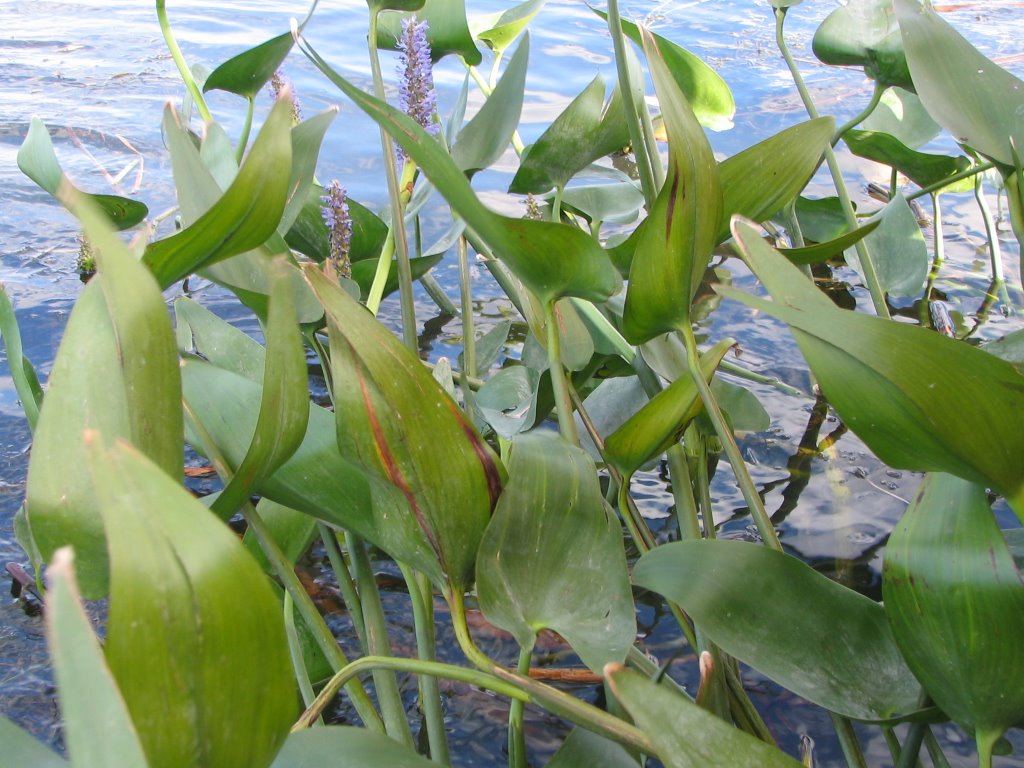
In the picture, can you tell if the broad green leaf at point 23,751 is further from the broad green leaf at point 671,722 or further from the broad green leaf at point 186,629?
the broad green leaf at point 671,722

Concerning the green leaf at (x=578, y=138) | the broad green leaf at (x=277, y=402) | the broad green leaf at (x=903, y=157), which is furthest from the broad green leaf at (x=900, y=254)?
the broad green leaf at (x=277, y=402)

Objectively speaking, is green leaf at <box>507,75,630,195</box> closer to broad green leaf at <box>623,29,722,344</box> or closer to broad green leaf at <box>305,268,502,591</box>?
broad green leaf at <box>623,29,722,344</box>

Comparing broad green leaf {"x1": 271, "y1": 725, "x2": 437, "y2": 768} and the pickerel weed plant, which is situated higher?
the pickerel weed plant

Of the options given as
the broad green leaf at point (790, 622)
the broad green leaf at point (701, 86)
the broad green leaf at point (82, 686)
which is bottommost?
the broad green leaf at point (790, 622)

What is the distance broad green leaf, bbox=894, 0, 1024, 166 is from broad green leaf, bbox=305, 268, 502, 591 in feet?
1.09

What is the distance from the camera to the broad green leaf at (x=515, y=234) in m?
0.42

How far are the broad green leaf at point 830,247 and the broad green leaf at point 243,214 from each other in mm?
254

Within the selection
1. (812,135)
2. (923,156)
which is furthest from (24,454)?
(923,156)

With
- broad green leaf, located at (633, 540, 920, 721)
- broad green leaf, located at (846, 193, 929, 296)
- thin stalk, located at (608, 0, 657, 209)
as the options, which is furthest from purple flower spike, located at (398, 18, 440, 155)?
broad green leaf, located at (846, 193, 929, 296)

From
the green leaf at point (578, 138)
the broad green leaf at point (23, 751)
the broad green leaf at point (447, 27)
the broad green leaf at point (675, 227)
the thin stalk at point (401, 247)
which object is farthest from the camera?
the broad green leaf at point (447, 27)

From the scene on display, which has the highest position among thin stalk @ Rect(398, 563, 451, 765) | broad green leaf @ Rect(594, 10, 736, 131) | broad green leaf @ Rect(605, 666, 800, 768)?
broad green leaf @ Rect(594, 10, 736, 131)

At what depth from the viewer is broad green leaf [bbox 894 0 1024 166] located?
54cm

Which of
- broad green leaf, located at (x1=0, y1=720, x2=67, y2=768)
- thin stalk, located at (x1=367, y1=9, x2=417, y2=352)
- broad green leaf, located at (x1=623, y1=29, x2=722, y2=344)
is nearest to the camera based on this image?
broad green leaf, located at (x1=0, y1=720, x2=67, y2=768)

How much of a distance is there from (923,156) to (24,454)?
3.17 feet
